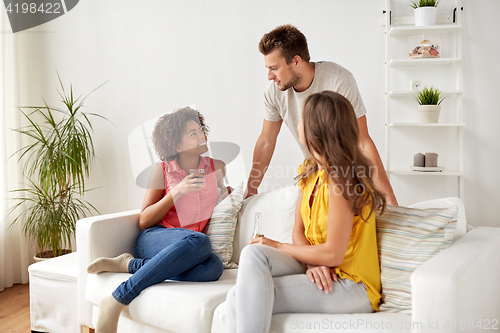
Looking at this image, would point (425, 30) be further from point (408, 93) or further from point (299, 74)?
point (299, 74)

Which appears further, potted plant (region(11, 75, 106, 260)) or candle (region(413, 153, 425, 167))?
potted plant (region(11, 75, 106, 260))

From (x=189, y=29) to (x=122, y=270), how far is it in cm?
179

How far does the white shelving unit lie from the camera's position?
2264 millimetres

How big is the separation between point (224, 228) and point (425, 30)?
160cm

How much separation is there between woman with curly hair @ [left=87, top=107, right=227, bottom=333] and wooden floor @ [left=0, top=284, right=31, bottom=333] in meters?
0.84

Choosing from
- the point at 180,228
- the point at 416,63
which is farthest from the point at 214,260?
the point at 416,63

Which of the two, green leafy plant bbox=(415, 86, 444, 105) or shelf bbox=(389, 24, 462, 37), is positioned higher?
shelf bbox=(389, 24, 462, 37)

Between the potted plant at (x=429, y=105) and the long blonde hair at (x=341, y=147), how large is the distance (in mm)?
1121

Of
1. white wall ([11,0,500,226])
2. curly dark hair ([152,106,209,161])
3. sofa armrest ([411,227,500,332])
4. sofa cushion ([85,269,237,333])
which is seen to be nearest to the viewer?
sofa armrest ([411,227,500,332])

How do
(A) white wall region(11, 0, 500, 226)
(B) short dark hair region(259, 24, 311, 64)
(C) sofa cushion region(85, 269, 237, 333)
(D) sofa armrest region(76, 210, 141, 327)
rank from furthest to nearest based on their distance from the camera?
(A) white wall region(11, 0, 500, 226), (B) short dark hair region(259, 24, 311, 64), (D) sofa armrest region(76, 210, 141, 327), (C) sofa cushion region(85, 269, 237, 333)

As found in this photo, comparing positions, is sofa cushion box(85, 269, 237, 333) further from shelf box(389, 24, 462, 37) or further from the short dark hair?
shelf box(389, 24, 462, 37)

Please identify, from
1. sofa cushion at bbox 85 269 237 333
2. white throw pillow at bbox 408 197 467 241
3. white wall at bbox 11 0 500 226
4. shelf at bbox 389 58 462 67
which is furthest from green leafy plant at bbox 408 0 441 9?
sofa cushion at bbox 85 269 237 333

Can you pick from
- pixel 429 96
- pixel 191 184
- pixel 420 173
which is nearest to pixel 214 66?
pixel 191 184

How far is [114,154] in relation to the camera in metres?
3.13
